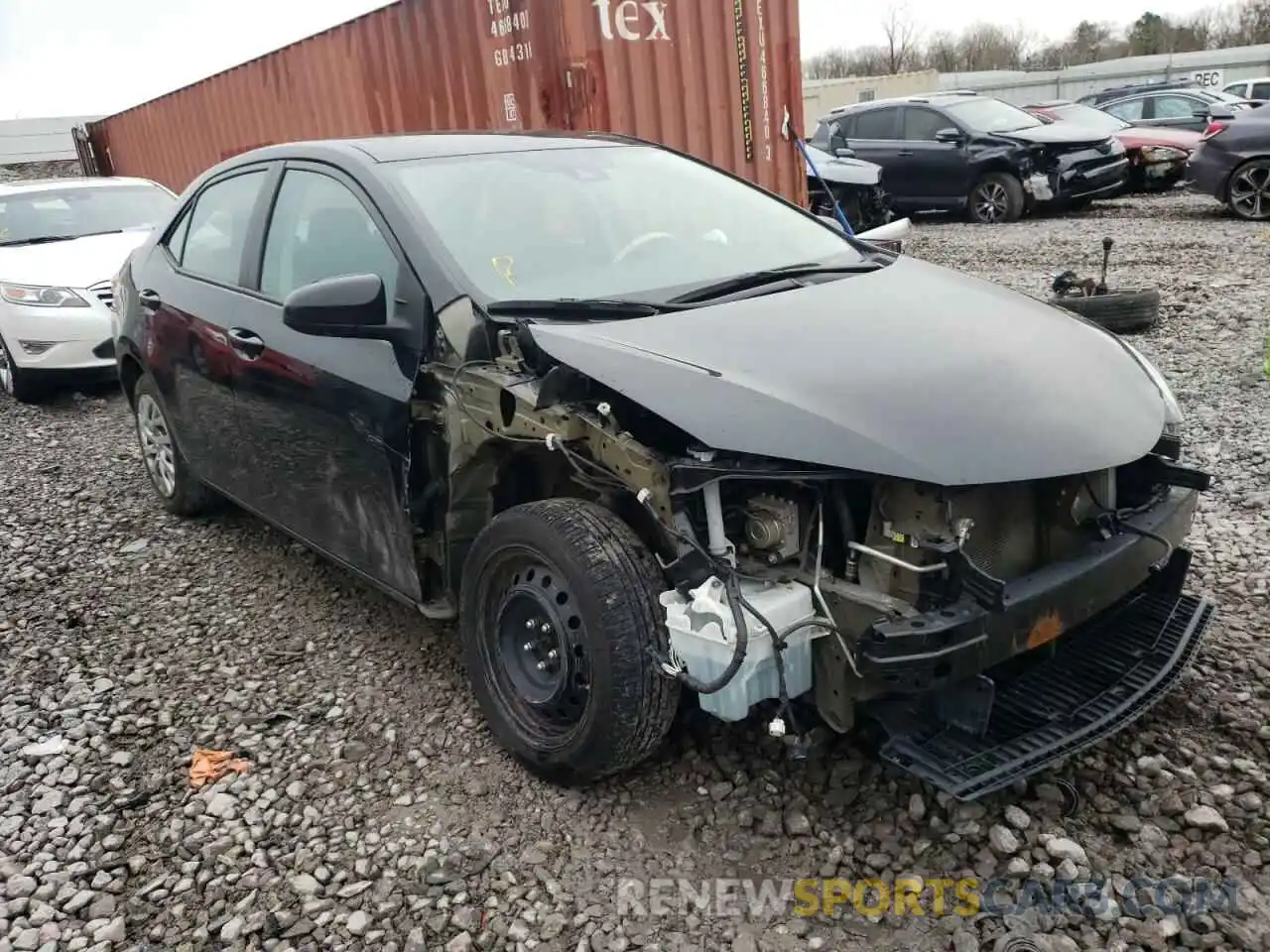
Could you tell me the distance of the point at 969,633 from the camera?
2.15 metres

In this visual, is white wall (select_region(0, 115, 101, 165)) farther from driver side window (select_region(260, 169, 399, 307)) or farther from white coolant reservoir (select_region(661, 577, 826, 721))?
white coolant reservoir (select_region(661, 577, 826, 721))

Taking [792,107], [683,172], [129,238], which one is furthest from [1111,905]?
[129,238]

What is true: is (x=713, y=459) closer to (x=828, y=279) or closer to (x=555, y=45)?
(x=828, y=279)

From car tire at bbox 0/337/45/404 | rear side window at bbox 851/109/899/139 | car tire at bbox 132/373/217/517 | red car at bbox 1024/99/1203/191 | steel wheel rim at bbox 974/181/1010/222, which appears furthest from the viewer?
rear side window at bbox 851/109/899/139

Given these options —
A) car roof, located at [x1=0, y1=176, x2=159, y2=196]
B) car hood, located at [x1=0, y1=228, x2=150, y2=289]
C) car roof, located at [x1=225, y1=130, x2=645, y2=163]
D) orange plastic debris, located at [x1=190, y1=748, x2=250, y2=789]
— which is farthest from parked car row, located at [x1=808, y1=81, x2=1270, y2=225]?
orange plastic debris, located at [x1=190, y1=748, x2=250, y2=789]

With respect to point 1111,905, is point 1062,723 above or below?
above

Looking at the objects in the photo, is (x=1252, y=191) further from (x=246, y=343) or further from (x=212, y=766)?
(x=212, y=766)

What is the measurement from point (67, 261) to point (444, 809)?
260 inches

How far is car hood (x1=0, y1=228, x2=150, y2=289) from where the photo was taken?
733 centimetres

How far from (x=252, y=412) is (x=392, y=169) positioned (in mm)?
1064

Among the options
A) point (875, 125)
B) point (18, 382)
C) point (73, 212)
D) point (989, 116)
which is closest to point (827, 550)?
point (18, 382)

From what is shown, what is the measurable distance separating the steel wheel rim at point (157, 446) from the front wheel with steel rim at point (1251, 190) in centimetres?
1070

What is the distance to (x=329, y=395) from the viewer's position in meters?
3.17

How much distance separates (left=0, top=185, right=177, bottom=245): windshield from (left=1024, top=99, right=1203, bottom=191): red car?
36.8 feet
